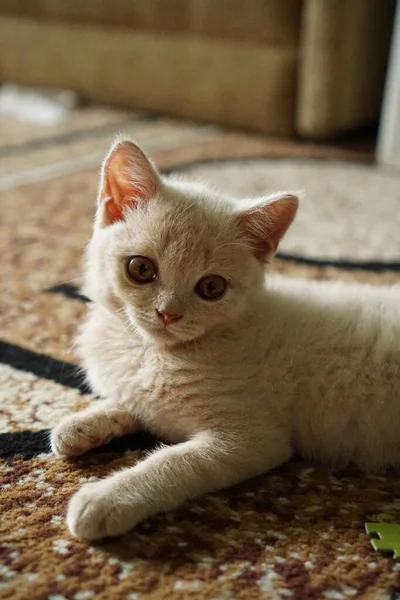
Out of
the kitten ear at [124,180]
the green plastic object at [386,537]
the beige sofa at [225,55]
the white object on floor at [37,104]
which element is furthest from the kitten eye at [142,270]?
the white object on floor at [37,104]

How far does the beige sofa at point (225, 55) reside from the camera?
250 cm

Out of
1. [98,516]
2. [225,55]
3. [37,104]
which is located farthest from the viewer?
[37,104]

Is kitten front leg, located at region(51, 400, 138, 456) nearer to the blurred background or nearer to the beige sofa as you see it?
the blurred background

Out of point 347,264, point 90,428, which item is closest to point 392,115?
point 347,264

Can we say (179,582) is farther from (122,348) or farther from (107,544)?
(122,348)

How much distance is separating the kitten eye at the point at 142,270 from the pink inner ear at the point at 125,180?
0.10 metres

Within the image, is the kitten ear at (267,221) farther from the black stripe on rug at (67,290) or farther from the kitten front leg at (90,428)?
the black stripe on rug at (67,290)

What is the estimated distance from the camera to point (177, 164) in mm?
2332

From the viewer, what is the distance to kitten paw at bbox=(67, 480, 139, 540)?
0.77 metres

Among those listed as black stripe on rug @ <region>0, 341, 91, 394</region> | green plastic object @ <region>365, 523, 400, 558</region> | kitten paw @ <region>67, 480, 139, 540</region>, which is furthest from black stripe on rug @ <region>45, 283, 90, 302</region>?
green plastic object @ <region>365, 523, 400, 558</region>

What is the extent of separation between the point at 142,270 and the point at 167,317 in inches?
3.3

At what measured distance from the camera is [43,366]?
46.2 inches

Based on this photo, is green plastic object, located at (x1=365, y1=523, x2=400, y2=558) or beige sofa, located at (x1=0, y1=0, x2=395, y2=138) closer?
Result: green plastic object, located at (x1=365, y1=523, x2=400, y2=558)

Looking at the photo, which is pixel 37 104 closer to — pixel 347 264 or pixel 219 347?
pixel 347 264
